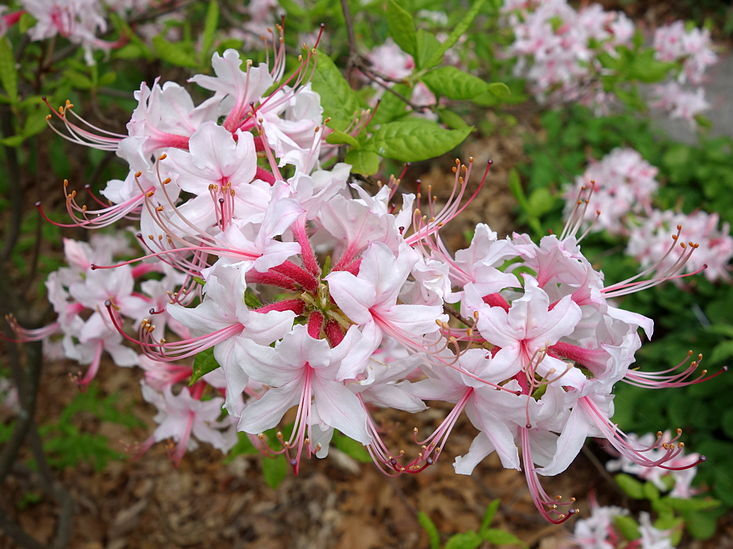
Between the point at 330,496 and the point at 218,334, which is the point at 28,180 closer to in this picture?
the point at 330,496

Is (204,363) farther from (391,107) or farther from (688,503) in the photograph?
(688,503)

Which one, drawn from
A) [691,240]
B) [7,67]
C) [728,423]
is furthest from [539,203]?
[728,423]

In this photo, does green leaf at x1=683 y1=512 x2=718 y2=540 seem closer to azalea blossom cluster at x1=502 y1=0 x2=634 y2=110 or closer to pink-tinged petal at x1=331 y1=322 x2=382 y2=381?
azalea blossom cluster at x1=502 y1=0 x2=634 y2=110

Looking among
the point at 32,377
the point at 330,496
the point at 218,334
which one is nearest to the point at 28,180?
the point at 32,377

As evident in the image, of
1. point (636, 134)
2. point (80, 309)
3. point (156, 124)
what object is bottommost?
point (636, 134)

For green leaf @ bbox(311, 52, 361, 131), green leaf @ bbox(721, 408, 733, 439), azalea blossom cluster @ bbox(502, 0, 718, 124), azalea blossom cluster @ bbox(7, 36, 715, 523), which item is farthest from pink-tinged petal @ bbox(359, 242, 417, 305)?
green leaf @ bbox(721, 408, 733, 439)

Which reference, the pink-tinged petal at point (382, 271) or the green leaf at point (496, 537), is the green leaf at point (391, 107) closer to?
the pink-tinged petal at point (382, 271)
